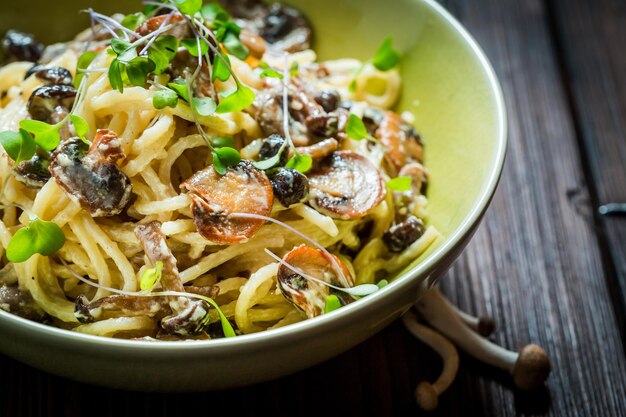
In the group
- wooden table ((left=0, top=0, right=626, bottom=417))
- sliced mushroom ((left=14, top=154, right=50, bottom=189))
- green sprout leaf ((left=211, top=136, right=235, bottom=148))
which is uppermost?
sliced mushroom ((left=14, top=154, right=50, bottom=189))

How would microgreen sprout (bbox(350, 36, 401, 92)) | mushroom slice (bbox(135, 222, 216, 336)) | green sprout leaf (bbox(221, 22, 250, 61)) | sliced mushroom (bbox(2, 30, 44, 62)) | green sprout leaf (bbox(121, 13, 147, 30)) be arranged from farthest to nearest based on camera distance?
microgreen sprout (bbox(350, 36, 401, 92))
sliced mushroom (bbox(2, 30, 44, 62))
green sprout leaf (bbox(221, 22, 250, 61))
green sprout leaf (bbox(121, 13, 147, 30))
mushroom slice (bbox(135, 222, 216, 336))

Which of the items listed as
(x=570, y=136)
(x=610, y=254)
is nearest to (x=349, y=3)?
(x=570, y=136)

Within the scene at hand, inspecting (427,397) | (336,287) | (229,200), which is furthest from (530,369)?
(229,200)

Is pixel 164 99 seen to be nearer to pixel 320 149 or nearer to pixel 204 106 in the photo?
pixel 204 106

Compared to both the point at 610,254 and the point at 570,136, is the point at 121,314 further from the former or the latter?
the point at 570,136

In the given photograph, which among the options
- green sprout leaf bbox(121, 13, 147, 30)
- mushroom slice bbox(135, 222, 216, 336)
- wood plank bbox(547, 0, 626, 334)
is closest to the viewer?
mushroom slice bbox(135, 222, 216, 336)

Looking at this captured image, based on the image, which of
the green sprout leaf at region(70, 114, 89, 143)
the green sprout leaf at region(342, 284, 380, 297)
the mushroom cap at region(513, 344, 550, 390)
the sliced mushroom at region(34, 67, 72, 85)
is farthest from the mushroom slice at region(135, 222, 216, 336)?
the mushroom cap at region(513, 344, 550, 390)

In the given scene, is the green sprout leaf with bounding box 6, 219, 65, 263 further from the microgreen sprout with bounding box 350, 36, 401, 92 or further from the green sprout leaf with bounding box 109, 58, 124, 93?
the microgreen sprout with bounding box 350, 36, 401, 92
